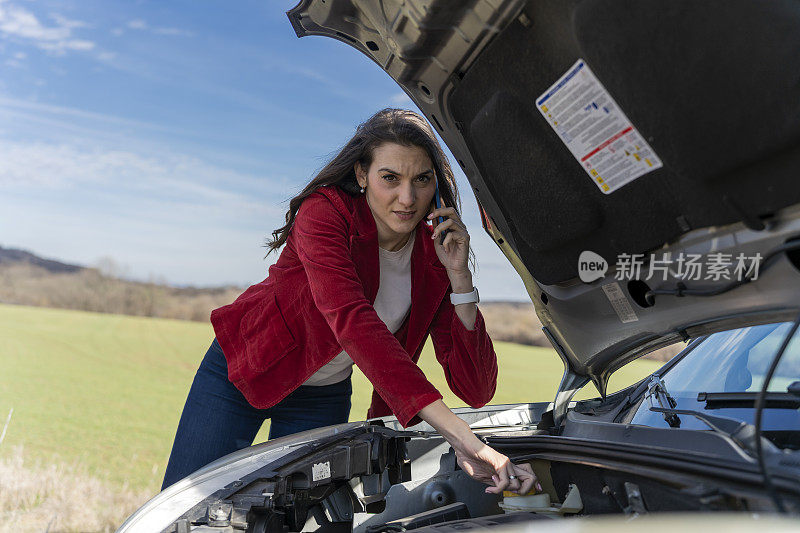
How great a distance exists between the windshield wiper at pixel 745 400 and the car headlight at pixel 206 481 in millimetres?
957

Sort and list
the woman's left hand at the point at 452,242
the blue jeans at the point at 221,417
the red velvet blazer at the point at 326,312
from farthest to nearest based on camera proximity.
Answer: the blue jeans at the point at 221,417 < the woman's left hand at the point at 452,242 < the red velvet blazer at the point at 326,312

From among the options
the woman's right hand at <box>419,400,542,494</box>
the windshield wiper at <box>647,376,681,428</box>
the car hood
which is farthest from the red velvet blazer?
the windshield wiper at <box>647,376,681,428</box>

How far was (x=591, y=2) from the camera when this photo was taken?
1.25 meters

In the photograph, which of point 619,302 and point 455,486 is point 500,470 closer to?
point 455,486

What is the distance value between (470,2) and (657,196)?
0.58 meters

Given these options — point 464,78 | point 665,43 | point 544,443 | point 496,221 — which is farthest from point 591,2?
point 544,443

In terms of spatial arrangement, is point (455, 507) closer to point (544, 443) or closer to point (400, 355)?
point (544, 443)

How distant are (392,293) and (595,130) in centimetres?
90

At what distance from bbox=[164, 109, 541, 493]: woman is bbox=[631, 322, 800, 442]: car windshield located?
1.87 feet

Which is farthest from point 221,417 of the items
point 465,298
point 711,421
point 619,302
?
point 711,421

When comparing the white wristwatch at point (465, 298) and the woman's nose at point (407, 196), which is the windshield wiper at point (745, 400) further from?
the woman's nose at point (407, 196)

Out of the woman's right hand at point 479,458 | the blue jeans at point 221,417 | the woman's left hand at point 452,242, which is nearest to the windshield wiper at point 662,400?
the woman's right hand at point 479,458

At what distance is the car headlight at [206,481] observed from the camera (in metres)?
1.52

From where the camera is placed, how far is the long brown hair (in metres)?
1.83
